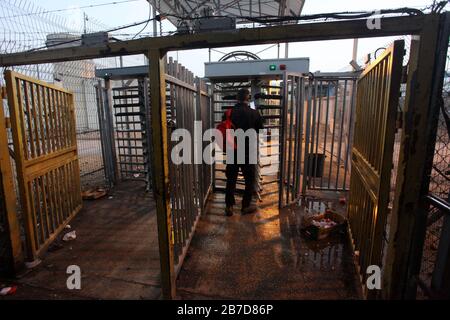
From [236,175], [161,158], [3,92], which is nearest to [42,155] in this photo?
[3,92]

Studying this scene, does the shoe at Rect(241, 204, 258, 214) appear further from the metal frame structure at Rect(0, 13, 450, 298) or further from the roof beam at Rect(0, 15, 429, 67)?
the roof beam at Rect(0, 15, 429, 67)

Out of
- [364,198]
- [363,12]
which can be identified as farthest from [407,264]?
[363,12]

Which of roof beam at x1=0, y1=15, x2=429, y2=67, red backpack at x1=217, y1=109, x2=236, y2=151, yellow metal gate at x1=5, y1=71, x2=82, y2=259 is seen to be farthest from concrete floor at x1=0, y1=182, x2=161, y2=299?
roof beam at x1=0, y1=15, x2=429, y2=67

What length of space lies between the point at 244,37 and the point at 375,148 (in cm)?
128

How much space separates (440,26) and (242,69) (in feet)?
9.53

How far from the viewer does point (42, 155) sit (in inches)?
109

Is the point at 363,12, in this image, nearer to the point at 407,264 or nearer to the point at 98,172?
the point at 407,264

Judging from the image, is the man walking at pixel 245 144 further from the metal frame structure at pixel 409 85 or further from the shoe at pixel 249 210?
the metal frame structure at pixel 409 85

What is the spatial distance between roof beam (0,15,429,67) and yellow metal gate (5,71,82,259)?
2.66ft

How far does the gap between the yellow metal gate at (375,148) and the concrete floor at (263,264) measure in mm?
292

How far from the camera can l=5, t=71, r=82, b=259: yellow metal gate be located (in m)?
2.38

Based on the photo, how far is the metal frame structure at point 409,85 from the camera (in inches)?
54.7

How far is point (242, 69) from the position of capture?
4.01 m

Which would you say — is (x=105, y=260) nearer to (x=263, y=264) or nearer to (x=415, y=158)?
(x=263, y=264)
